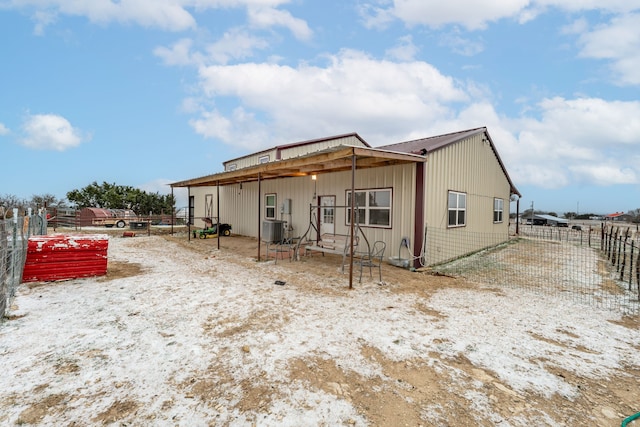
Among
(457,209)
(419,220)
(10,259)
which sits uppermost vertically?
(457,209)

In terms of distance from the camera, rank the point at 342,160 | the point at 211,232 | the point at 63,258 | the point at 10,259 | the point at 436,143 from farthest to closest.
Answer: the point at 211,232
the point at 436,143
the point at 342,160
the point at 63,258
the point at 10,259

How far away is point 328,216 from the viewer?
9945mm

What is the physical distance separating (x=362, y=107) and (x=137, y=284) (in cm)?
1655

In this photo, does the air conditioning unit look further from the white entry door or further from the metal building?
the white entry door

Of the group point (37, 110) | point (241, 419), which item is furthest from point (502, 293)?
point (37, 110)

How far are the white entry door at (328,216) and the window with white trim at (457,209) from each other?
145 inches

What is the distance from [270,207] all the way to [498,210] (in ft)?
35.0

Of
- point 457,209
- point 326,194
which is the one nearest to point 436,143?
point 457,209

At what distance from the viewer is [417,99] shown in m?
18.5

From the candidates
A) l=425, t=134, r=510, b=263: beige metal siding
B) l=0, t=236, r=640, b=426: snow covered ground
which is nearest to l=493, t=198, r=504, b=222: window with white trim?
l=425, t=134, r=510, b=263: beige metal siding

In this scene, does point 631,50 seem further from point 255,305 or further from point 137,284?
point 137,284

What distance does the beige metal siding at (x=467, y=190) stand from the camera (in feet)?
25.8

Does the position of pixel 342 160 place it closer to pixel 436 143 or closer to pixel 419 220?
pixel 419 220

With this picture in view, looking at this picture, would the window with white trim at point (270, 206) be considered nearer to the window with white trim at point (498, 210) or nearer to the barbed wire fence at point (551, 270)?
the barbed wire fence at point (551, 270)
